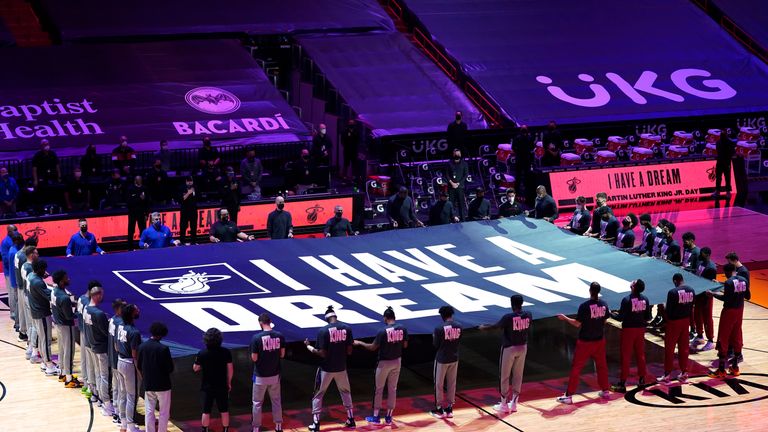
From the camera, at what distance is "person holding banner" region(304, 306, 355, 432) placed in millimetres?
18797

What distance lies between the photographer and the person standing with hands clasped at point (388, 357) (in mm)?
19094

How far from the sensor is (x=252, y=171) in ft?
104

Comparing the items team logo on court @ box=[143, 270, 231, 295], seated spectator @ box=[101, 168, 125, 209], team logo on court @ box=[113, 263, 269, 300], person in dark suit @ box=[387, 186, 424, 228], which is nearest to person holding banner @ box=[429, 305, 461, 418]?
team logo on court @ box=[113, 263, 269, 300]

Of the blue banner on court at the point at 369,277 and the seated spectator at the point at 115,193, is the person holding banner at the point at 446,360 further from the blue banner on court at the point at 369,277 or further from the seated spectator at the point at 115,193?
the seated spectator at the point at 115,193

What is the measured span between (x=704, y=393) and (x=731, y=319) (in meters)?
1.47

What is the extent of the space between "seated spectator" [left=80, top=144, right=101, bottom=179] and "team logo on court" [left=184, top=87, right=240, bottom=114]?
16.5ft

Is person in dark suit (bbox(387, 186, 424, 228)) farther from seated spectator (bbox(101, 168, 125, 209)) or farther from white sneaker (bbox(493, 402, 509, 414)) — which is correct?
white sneaker (bbox(493, 402, 509, 414))

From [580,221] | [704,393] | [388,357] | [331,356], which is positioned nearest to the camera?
[331,356]

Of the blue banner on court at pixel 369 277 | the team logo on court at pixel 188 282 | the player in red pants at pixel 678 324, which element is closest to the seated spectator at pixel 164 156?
the blue banner on court at pixel 369 277

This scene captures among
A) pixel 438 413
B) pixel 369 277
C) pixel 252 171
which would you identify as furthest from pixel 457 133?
pixel 438 413

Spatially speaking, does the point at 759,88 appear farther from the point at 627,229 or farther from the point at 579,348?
the point at 579,348

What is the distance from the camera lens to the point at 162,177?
3097 cm

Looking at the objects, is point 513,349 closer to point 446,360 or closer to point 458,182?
point 446,360

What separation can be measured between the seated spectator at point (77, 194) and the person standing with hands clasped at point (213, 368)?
13.3 m
